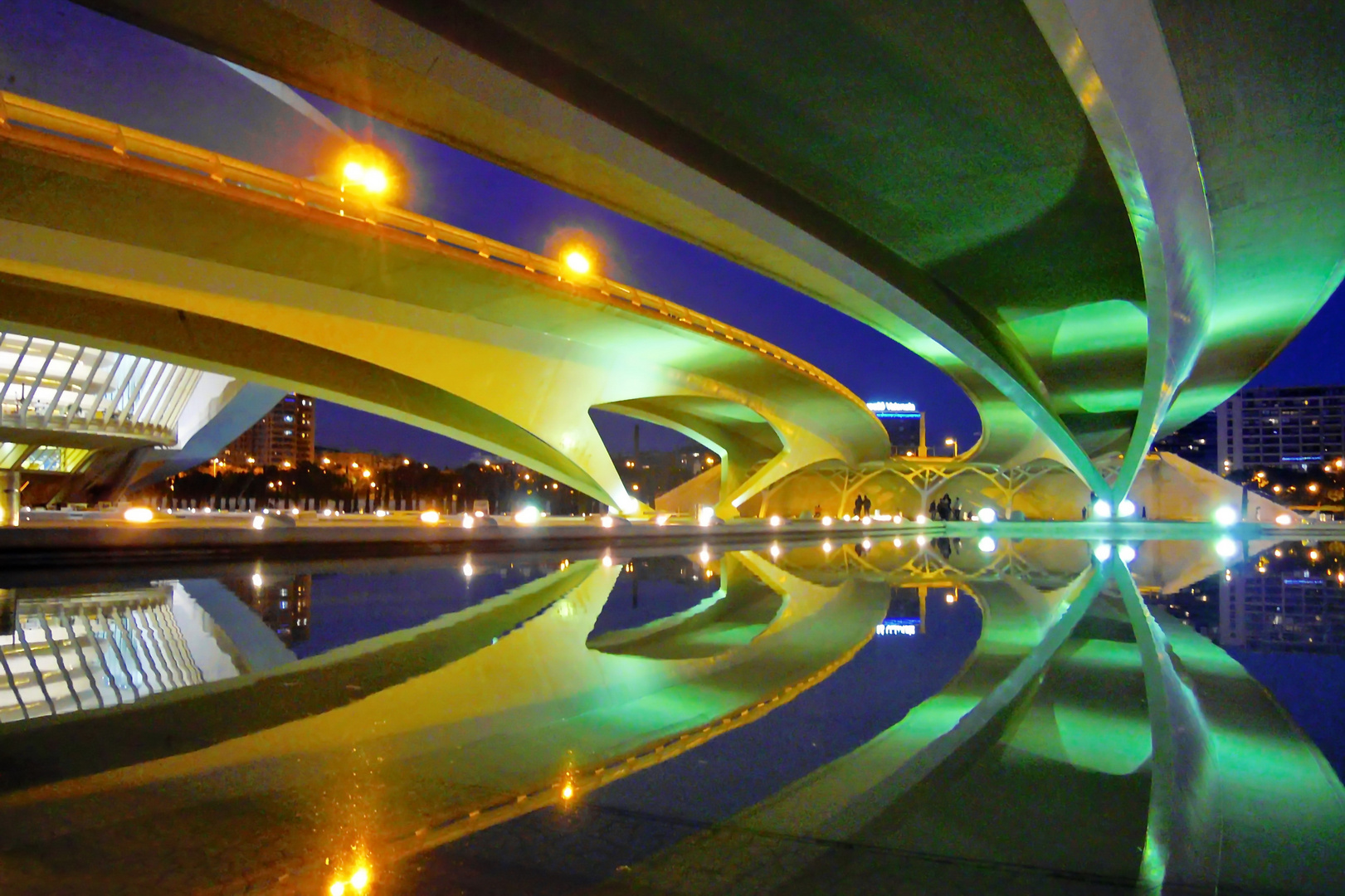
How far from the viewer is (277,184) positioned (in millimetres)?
12836

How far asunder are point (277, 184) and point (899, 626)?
11.5 metres

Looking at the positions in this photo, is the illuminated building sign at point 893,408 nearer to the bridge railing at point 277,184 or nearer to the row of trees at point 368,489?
the row of trees at point 368,489

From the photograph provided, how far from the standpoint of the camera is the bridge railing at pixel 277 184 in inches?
429

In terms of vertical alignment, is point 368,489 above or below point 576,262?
below

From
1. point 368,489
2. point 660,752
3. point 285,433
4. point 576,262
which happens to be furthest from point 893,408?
point 285,433

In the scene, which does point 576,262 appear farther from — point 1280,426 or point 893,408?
point 1280,426

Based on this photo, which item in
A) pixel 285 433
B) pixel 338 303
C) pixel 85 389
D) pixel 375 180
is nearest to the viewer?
pixel 338 303

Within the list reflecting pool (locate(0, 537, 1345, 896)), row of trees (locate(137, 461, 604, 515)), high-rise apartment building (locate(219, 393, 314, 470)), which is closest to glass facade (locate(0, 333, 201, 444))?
row of trees (locate(137, 461, 604, 515))

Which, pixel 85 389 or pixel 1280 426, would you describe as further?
pixel 1280 426

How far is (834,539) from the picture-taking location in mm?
19344

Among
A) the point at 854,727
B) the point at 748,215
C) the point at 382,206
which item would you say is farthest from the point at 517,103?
the point at 382,206

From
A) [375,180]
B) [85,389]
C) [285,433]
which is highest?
[285,433]

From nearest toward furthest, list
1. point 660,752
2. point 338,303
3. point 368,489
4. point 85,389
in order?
point 660,752 → point 338,303 → point 85,389 → point 368,489

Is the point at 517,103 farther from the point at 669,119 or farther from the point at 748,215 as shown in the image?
the point at 748,215
